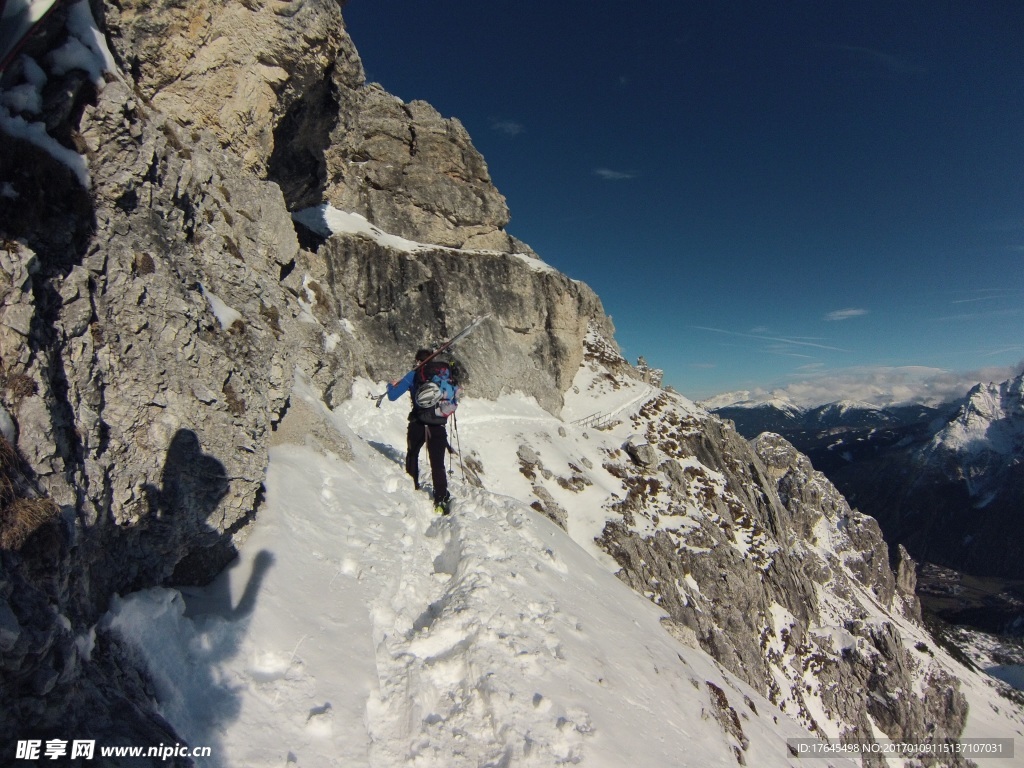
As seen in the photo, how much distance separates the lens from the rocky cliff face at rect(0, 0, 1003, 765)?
4.57m

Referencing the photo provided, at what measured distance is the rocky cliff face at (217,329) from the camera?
457 centimetres

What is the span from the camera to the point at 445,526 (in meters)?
11.2

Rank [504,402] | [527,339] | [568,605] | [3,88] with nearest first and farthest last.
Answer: [3,88] → [568,605] → [504,402] → [527,339]


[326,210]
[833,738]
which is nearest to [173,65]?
[326,210]

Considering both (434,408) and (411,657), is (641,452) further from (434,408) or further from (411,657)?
(411,657)

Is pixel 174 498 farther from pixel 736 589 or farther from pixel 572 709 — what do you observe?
pixel 736 589

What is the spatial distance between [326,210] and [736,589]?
151 ft

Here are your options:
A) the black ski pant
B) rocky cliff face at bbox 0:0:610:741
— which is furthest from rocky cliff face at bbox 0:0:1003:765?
the black ski pant

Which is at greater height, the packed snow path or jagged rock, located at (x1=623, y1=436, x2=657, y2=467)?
jagged rock, located at (x1=623, y1=436, x2=657, y2=467)

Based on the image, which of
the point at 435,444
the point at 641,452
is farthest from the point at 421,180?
the point at 435,444

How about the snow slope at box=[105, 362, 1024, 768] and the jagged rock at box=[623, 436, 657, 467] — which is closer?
the snow slope at box=[105, 362, 1024, 768]

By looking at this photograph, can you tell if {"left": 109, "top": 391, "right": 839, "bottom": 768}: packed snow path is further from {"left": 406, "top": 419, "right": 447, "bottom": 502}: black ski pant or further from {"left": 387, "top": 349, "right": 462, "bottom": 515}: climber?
{"left": 387, "top": 349, "right": 462, "bottom": 515}: climber

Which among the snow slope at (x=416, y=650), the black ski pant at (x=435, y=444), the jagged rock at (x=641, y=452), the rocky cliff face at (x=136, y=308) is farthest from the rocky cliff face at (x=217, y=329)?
the black ski pant at (x=435, y=444)

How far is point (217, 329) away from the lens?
31.2 ft
